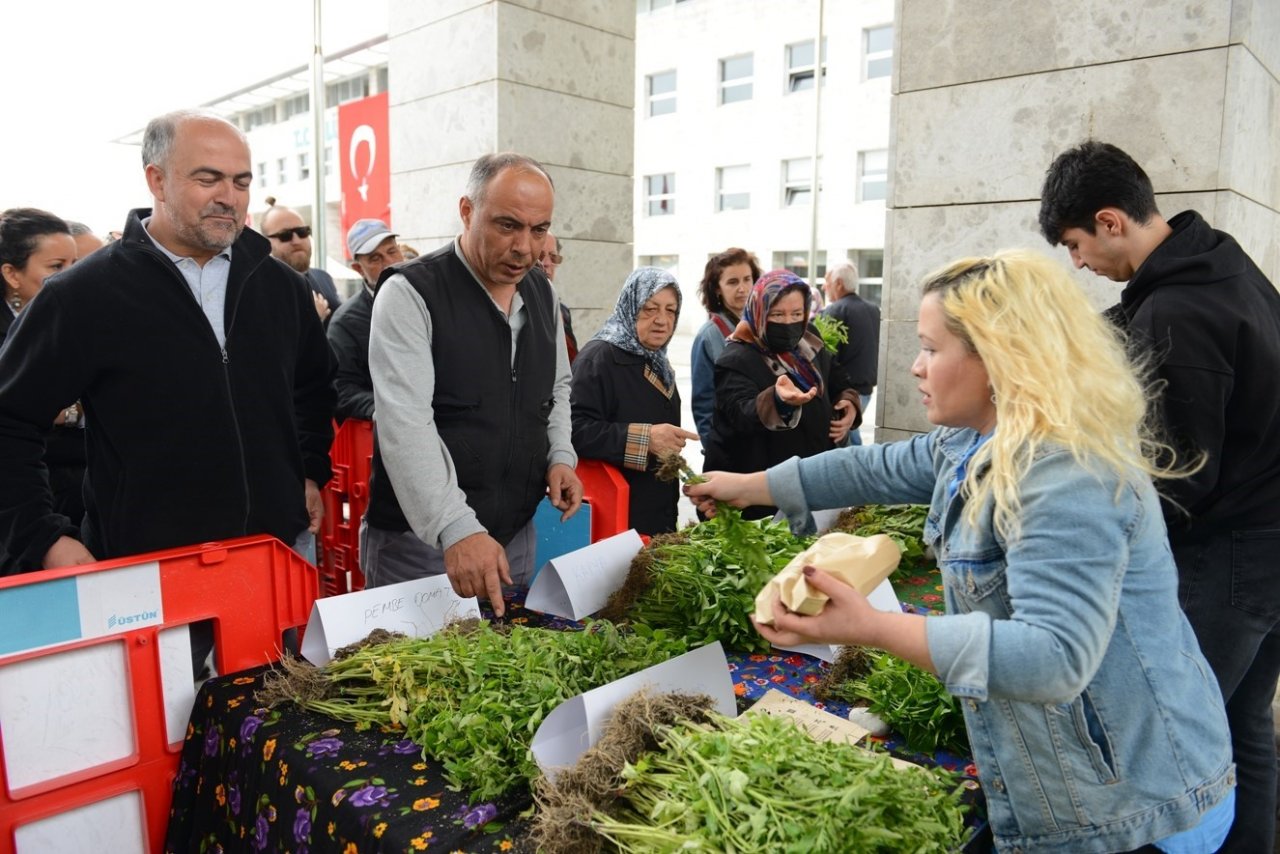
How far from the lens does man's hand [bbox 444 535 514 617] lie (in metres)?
2.00

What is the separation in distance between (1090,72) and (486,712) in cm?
324

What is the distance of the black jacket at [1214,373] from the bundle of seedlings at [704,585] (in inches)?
39.1

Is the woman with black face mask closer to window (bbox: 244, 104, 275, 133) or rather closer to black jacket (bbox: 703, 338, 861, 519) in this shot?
black jacket (bbox: 703, 338, 861, 519)

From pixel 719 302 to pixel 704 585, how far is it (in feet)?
9.66

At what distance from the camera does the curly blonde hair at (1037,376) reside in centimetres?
123

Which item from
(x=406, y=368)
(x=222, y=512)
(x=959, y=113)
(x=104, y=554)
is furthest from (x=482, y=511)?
(x=959, y=113)

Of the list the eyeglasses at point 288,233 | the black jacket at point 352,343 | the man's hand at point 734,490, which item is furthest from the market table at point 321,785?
the eyeglasses at point 288,233

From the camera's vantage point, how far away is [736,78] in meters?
24.9

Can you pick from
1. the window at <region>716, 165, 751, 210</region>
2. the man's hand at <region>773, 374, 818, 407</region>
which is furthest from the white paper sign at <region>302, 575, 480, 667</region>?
the window at <region>716, 165, 751, 210</region>

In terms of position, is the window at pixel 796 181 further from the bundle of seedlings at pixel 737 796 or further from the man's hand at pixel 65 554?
the bundle of seedlings at pixel 737 796

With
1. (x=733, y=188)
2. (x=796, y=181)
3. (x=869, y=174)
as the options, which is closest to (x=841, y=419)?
(x=869, y=174)

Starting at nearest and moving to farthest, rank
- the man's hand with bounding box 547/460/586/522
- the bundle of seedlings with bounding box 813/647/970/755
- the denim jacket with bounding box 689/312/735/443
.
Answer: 1. the bundle of seedlings with bounding box 813/647/970/755
2. the man's hand with bounding box 547/460/586/522
3. the denim jacket with bounding box 689/312/735/443

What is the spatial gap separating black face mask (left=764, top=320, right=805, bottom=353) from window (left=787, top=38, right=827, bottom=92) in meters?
21.2

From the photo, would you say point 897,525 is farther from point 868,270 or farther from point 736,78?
point 736,78
